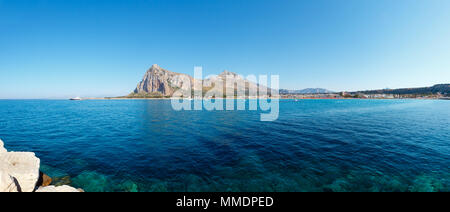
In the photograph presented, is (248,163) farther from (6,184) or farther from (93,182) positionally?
(6,184)

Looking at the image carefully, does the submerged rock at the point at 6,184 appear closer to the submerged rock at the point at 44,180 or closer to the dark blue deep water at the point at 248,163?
the dark blue deep water at the point at 248,163

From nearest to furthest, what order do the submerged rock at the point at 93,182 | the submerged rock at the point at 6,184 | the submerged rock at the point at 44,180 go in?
the submerged rock at the point at 6,184 → the submerged rock at the point at 93,182 → the submerged rock at the point at 44,180

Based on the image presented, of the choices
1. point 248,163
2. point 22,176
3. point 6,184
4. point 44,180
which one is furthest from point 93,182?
point 248,163

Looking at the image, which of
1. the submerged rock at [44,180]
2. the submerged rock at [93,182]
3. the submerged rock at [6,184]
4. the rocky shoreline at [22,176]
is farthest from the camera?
the submerged rock at [44,180]

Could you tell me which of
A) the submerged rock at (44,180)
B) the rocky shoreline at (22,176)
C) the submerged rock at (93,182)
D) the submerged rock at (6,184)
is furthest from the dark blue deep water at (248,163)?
the submerged rock at (6,184)

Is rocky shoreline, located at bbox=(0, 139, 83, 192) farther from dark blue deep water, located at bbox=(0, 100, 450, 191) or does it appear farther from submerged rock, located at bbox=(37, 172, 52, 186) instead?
dark blue deep water, located at bbox=(0, 100, 450, 191)

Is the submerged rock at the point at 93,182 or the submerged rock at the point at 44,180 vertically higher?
the submerged rock at the point at 44,180

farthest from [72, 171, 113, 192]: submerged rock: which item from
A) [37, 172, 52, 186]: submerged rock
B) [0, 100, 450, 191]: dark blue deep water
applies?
[37, 172, 52, 186]: submerged rock

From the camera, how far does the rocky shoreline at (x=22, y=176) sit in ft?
26.5

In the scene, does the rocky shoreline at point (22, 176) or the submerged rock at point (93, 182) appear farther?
the submerged rock at point (93, 182)

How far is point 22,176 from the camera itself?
10.1m
